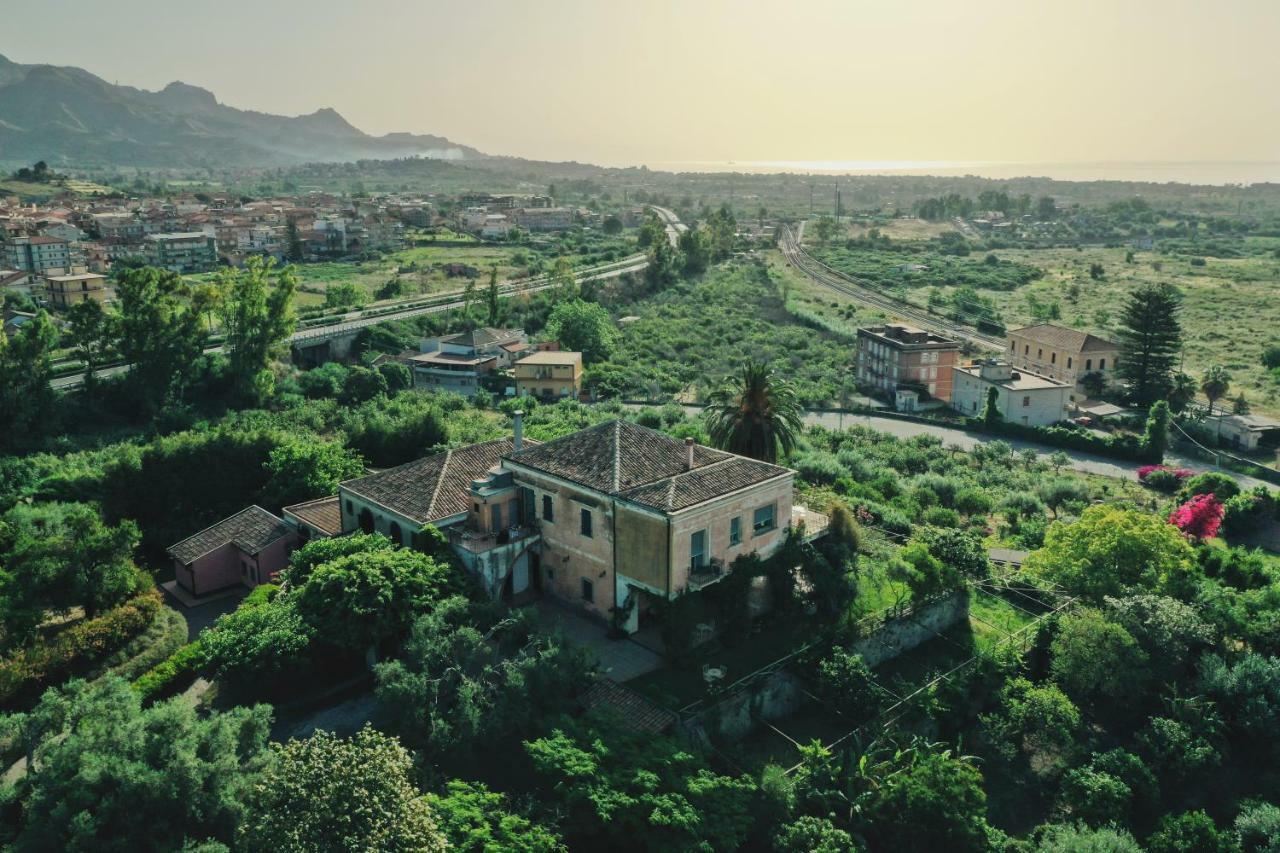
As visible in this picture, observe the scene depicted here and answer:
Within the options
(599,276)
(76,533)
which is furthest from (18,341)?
(599,276)

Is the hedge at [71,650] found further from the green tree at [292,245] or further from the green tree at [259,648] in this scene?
the green tree at [292,245]

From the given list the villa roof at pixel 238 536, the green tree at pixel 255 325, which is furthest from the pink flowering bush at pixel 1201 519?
the green tree at pixel 255 325

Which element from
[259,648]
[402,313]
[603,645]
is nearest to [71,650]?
[259,648]

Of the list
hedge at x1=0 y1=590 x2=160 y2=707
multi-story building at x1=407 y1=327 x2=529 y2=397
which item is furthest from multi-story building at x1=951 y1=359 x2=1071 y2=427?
hedge at x1=0 y1=590 x2=160 y2=707

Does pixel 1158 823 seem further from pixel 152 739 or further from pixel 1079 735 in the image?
pixel 152 739

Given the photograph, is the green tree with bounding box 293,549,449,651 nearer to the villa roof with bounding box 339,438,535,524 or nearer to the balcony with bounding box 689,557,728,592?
the villa roof with bounding box 339,438,535,524

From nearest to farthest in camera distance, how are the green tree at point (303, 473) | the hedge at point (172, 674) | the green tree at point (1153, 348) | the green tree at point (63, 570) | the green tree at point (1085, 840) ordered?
the green tree at point (1085, 840), the hedge at point (172, 674), the green tree at point (63, 570), the green tree at point (303, 473), the green tree at point (1153, 348)

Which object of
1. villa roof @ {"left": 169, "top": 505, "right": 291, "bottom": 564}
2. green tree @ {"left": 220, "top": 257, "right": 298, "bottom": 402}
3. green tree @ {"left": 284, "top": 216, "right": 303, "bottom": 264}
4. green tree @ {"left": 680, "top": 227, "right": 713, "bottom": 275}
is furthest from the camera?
green tree @ {"left": 284, "top": 216, "right": 303, "bottom": 264}
